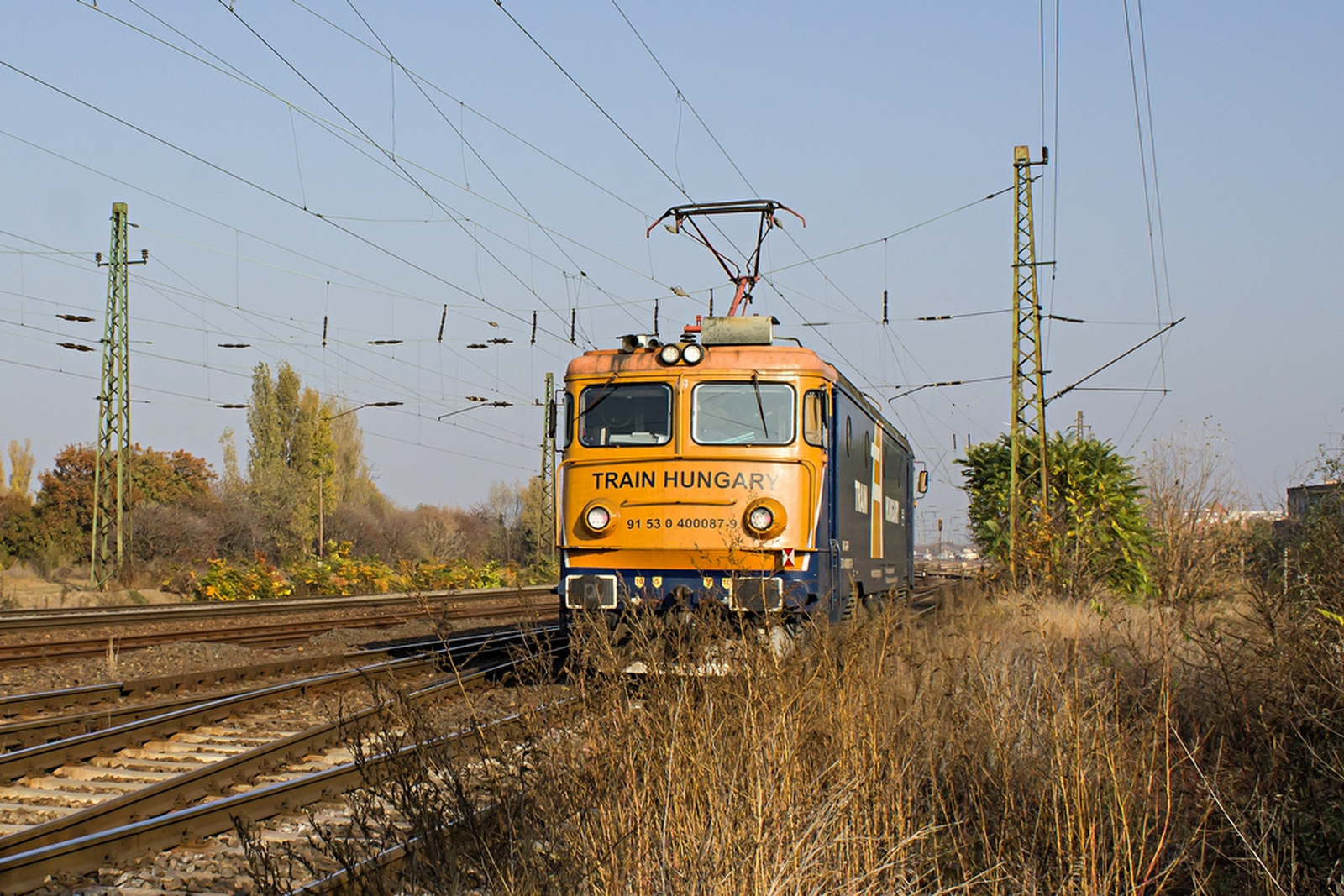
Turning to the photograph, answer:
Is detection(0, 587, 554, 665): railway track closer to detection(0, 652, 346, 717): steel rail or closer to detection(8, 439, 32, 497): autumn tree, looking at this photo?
detection(0, 652, 346, 717): steel rail

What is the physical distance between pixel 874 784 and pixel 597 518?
603cm

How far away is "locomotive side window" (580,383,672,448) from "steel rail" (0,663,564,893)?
4.51m

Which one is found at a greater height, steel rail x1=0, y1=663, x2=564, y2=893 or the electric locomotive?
the electric locomotive

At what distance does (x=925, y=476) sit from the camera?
67.6ft

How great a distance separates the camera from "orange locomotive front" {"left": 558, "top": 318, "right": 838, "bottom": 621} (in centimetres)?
1007

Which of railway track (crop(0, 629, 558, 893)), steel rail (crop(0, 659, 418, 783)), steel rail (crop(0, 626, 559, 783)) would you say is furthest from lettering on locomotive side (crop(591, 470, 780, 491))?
steel rail (crop(0, 659, 418, 783))

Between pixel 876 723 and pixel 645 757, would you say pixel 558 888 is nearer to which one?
pixel 645 757

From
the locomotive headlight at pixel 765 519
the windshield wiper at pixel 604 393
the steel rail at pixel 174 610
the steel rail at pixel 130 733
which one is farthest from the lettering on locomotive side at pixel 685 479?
the steel rail at pixel 174 610

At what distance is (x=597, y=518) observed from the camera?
1045cm

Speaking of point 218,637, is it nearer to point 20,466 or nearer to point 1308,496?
point 1308,496

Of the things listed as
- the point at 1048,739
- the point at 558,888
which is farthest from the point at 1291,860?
the point at 558,888

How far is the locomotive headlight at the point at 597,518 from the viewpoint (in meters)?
10.4

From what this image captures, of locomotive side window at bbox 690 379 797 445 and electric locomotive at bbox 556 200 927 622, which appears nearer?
electric locomotive at bbox 556 200 927 622

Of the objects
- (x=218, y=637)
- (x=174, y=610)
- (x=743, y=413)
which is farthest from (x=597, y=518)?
(x=174, y=610)
